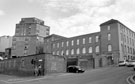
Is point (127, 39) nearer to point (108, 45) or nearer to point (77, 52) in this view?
point (108, 45)

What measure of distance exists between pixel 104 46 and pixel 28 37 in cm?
4067

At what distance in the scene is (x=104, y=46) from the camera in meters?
55.5

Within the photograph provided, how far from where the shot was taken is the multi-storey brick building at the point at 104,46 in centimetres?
4353

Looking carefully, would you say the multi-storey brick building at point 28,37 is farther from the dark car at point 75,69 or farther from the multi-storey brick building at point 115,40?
the dark car at point 75,69

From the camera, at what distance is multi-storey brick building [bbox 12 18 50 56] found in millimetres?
77300

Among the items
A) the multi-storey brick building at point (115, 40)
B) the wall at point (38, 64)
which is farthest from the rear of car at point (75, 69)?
the multi-storey brick building at point (115, 40)

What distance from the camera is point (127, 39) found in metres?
58.8

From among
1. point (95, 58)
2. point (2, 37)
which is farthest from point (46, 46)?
point (95, 58)

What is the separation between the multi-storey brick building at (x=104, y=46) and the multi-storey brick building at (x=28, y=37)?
1850 cm

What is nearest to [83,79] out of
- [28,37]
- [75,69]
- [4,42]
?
[75,69]

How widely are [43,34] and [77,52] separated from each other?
26337mm

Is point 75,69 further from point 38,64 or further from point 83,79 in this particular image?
point 83,79

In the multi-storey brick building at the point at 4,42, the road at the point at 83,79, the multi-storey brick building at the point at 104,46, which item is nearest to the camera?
the road at the point at 83,79

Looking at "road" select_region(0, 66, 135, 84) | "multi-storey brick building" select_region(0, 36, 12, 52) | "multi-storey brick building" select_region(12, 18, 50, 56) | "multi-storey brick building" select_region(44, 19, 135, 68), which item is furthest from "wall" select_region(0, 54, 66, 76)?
"multi-storey brick building" select_region(0, 36, 12, 52)
